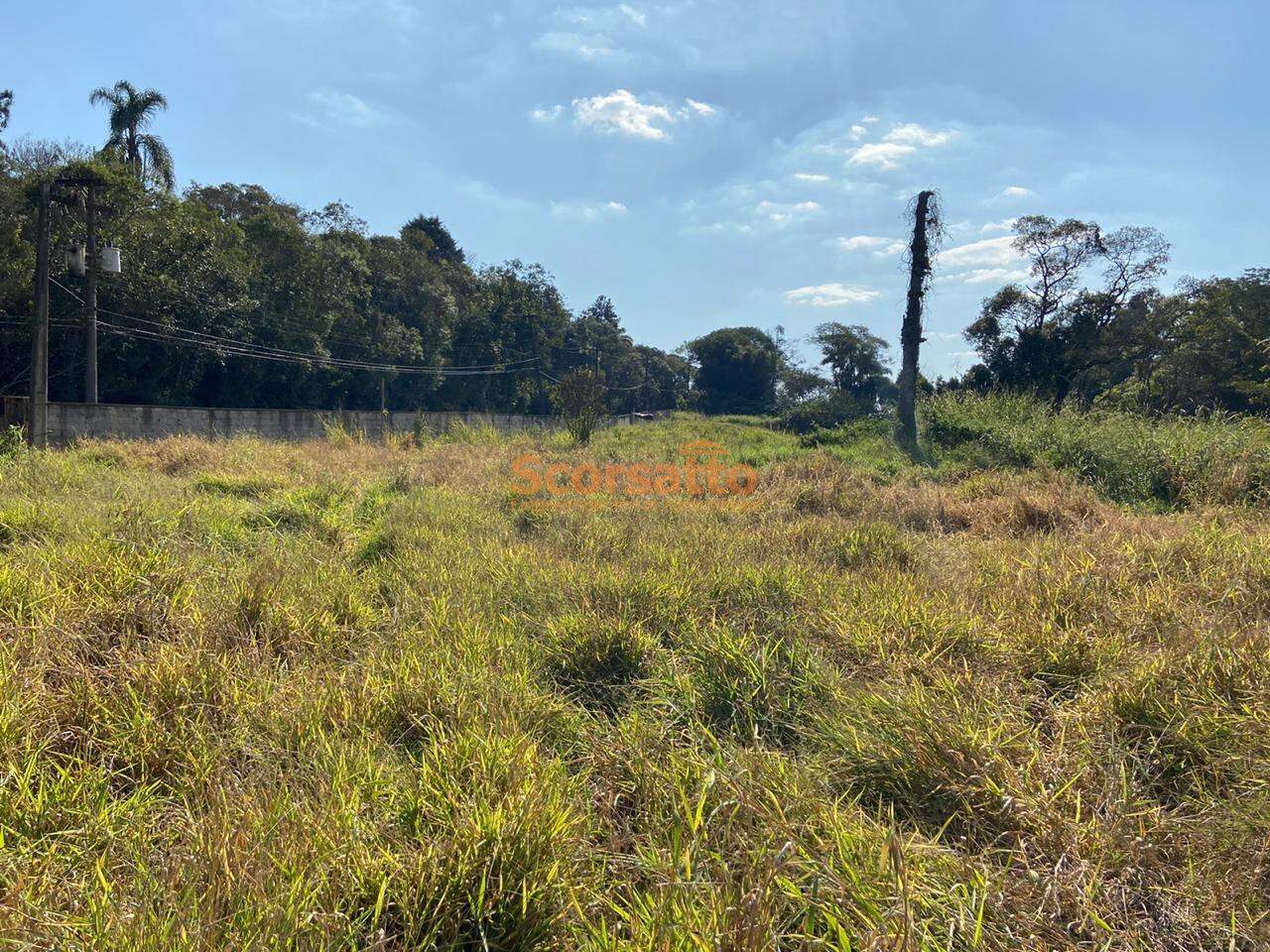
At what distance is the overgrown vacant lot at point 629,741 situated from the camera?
4.31ft

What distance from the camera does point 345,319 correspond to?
2345 cm

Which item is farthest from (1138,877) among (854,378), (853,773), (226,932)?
(854,378)

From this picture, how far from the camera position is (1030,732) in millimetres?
1945

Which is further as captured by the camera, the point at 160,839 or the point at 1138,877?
the point at 160,839

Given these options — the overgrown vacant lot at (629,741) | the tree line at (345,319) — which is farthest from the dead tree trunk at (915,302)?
the overgrown vacant lot at (629,741)

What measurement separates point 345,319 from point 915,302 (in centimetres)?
2065

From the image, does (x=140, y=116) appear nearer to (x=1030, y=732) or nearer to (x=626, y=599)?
(x=626, y=599)

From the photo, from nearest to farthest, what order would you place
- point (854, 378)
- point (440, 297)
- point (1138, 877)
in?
point (1138, 877) < point (440, 297) < point (854, 378)

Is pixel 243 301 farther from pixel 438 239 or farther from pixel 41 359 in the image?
pixel 438 239

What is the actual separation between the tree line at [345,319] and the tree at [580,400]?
9cm

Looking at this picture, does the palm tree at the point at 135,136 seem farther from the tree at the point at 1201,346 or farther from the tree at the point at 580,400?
the tree at the point at 1201,346

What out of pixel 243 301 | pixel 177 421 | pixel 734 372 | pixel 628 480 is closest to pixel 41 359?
pixel 177 421

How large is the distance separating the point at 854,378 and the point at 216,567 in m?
51.2

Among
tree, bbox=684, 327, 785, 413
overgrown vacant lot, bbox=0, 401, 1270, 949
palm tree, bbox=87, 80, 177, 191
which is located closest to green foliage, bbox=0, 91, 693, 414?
palm tree, bbox=87, 80, 177, 191
